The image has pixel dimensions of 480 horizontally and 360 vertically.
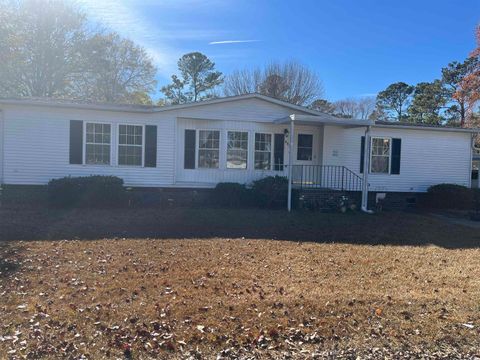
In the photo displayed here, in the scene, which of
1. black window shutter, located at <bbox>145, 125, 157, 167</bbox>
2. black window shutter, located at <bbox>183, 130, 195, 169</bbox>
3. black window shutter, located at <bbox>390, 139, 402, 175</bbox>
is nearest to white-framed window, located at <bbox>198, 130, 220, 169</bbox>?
black window shutter, located at <bbox>183, 130, 195, 169</bbox>

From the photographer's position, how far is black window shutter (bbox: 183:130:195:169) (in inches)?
593

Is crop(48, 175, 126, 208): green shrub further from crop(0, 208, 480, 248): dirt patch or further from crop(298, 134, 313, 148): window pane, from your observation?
crop(298, 134, 313, 148): window pane

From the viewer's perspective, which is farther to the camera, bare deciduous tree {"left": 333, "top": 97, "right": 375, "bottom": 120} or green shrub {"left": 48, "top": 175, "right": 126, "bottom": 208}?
bare deciduous tree {"left": 333, "top": 97, "right": 375, "bottom": 120}

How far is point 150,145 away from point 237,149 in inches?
122

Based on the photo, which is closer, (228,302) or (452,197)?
(228,302)

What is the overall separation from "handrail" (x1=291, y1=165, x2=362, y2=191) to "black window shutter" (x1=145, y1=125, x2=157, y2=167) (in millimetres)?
5140

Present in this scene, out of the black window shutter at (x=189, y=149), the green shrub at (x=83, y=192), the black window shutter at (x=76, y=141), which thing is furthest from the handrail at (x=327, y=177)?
the black window shutter at (x=76, y=141)

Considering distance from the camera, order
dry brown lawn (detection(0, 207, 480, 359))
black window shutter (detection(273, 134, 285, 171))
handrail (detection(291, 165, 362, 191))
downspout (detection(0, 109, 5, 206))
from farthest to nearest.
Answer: handrail (detection(291, 165, 362, 191)) → black window shutter (detection(273, 134, 285, 171)) → downspout (detection(0, 109, 5, 206)) → dry brown lawn (detection(0, 207, 480, 359))

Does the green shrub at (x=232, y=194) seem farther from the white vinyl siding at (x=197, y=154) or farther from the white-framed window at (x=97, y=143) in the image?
the white-framed window at (x=97, y=143)

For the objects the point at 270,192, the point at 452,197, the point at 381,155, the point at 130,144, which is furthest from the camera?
the point at 381,155

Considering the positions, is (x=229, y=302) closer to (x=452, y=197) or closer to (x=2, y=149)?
(x=2, y=149)

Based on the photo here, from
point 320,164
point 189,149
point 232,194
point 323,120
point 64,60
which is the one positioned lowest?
point 232,194

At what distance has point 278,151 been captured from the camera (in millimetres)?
15891

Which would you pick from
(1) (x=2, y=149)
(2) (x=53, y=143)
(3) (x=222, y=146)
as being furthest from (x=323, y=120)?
(1) (x=2, y=149)
